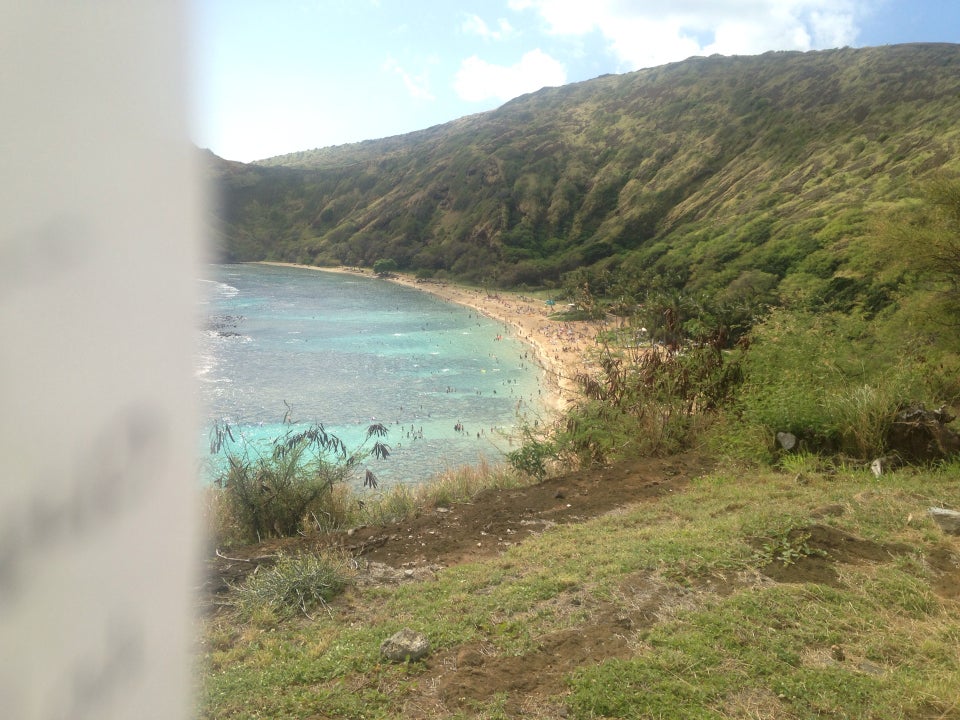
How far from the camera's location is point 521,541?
6.35 m

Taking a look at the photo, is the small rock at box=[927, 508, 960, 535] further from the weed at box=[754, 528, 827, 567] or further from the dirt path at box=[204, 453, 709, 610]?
the dirt path at box=[204, 453, 709, 610]

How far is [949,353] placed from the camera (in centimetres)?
976

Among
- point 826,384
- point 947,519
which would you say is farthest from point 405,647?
point 826,384

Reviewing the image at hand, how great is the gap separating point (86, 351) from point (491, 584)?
15.4ft

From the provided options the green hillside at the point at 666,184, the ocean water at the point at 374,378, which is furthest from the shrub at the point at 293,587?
the green hillside at the point at 666,184

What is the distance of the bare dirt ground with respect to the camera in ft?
11.9

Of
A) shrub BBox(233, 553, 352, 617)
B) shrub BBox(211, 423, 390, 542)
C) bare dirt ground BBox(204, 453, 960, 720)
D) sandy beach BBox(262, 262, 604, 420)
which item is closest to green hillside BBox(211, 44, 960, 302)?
sandy beach BBox(262, 262, 604, 420)

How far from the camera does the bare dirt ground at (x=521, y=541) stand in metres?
3.62

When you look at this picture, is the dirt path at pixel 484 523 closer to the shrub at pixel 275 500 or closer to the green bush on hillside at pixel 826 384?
the shrub at pixel 275 500

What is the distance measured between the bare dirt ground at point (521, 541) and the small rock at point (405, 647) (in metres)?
0.08

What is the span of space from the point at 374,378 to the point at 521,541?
18.1m

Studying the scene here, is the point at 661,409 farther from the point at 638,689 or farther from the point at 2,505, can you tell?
the point at 2,505

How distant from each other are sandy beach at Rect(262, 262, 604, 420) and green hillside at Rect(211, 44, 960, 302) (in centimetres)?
547

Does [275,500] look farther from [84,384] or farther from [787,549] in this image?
[84,384]
